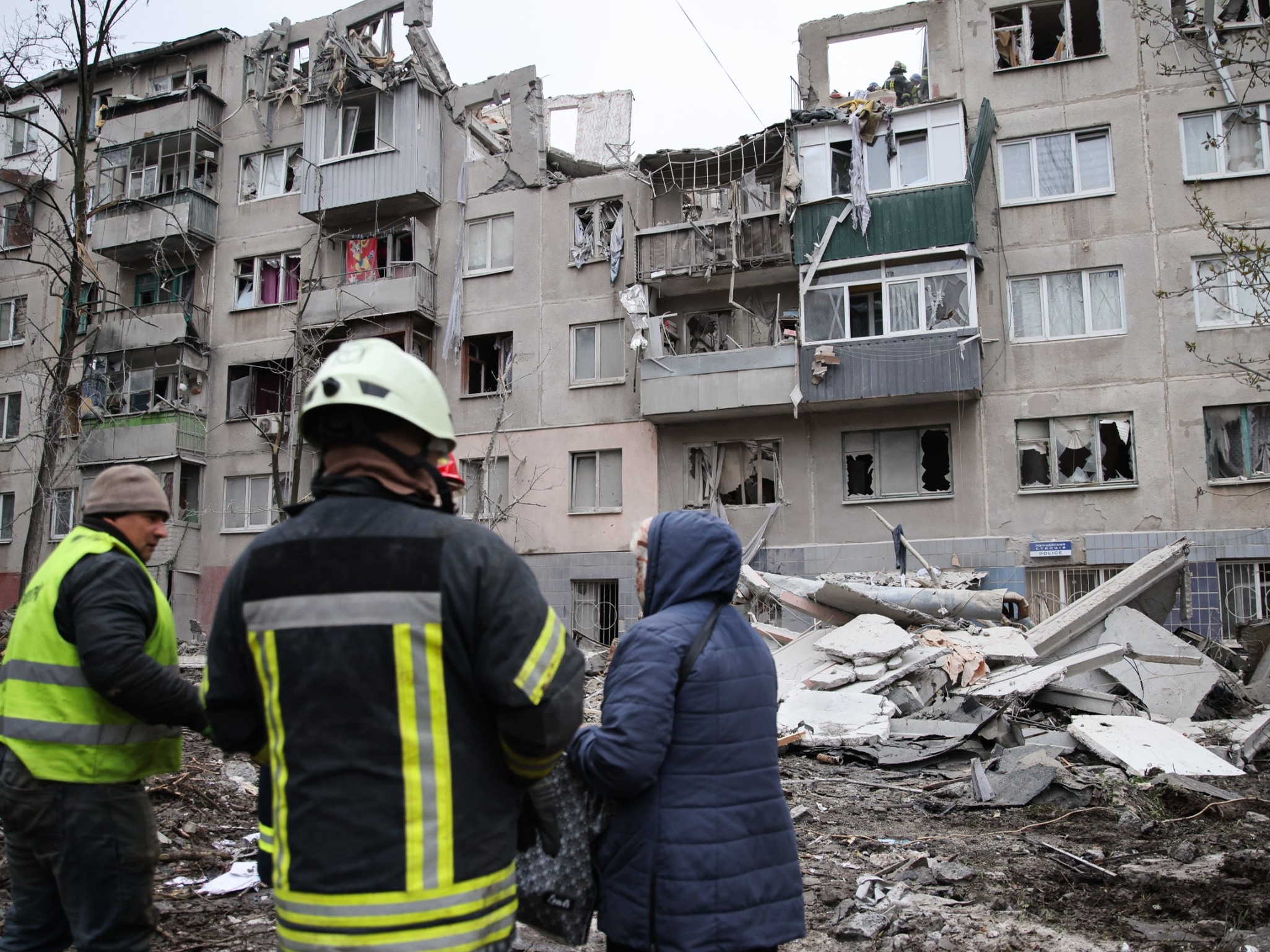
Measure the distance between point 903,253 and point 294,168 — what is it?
17176 millimetres

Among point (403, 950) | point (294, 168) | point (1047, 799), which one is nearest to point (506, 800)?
point (403, 950)

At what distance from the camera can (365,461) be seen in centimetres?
206

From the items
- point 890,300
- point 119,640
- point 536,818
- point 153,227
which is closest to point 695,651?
point 536,818

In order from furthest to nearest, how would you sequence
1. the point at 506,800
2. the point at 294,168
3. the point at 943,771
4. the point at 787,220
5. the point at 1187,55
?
the point at 294,168
the point at 787,220
the point at 1187,55
the point at 943,771
the point at 506,800

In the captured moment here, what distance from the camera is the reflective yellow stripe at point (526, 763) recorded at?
6.57 ft

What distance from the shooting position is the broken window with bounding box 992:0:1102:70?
809 inches

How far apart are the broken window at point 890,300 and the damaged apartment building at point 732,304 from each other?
0.22ft

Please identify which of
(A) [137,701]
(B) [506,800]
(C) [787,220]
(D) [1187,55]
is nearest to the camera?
(B) [506,800]

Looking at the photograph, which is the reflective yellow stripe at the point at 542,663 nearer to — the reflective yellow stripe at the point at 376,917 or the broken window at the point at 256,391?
the reflective yellow stripe at the point at 376,917

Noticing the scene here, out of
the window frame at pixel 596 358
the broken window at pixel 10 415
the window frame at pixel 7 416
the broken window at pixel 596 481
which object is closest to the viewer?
the broken window at pixel 596 481

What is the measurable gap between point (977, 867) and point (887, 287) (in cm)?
1619

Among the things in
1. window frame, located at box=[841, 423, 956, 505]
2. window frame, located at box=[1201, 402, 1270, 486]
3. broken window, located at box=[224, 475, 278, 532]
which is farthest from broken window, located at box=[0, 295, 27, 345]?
window frame, located at box=[1201, 402, 1270, 486]

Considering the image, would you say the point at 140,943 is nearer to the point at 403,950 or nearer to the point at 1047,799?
the point at 403,950

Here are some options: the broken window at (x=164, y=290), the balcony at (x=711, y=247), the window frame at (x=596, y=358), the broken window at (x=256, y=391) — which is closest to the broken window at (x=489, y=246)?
the window frame at (x=596, y=358)
